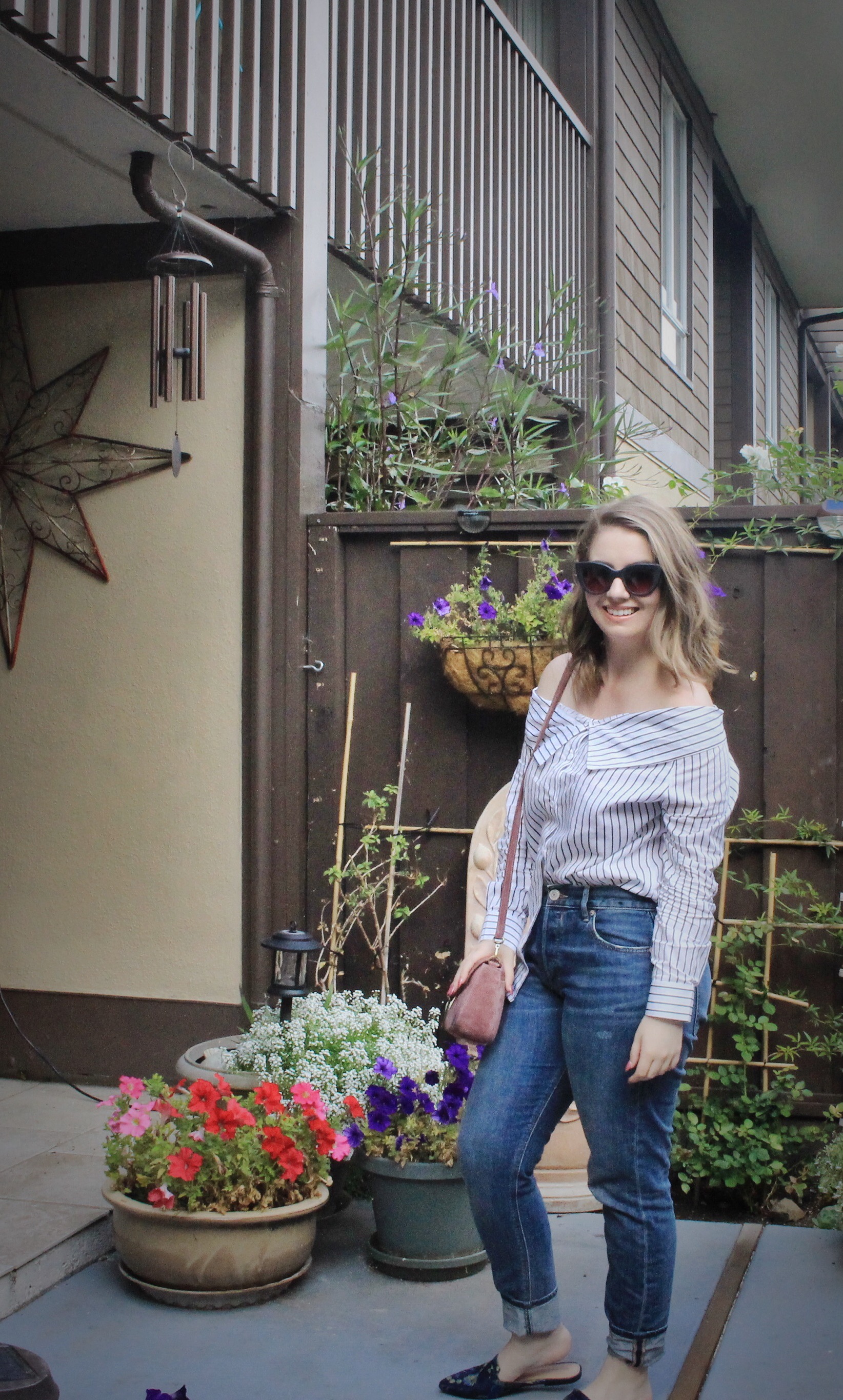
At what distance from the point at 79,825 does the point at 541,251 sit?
4.14 meters

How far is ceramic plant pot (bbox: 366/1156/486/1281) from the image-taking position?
125 inches

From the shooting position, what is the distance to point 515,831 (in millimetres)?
2488

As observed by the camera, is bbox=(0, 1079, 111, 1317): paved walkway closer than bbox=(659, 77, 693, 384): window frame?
Yes

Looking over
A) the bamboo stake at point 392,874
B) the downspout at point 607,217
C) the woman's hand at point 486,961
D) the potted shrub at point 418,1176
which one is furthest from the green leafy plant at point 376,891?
the downspout at point 607,217

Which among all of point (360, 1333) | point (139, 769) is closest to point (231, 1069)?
Result: point (360, 1333)

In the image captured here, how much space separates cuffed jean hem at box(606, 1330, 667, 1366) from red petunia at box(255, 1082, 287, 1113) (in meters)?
1.00

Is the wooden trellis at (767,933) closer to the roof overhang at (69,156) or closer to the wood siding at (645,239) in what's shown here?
the roof overhang at (69,156)

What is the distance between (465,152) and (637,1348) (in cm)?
532

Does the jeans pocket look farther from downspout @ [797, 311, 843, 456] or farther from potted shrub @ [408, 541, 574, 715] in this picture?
downspout @ [797, 311, 843, 456]

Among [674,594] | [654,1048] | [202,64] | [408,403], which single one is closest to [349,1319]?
[654,1048]

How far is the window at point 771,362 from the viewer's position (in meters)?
12.5

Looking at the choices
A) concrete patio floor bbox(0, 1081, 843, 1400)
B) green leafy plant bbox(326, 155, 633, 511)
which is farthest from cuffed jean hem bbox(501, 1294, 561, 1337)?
green leafy plant bbox(326, 155, 633, 511)

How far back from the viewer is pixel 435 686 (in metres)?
4.27

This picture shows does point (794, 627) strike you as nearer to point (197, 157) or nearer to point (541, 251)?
point (197, 157)
